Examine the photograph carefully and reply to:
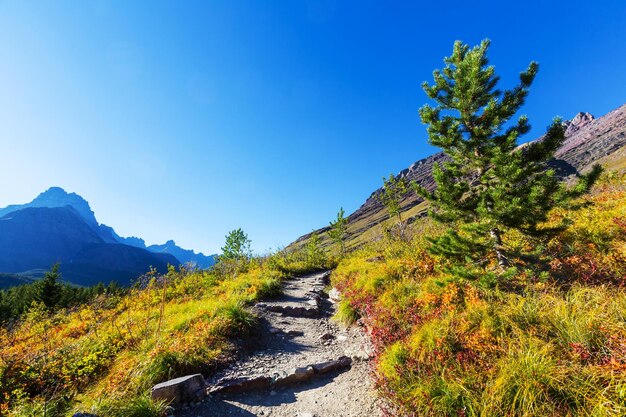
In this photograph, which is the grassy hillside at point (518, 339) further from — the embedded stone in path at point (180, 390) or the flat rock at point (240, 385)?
the embedded stone in path at point (180, 390)

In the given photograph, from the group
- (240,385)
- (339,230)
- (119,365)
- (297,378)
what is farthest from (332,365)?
(339,230)

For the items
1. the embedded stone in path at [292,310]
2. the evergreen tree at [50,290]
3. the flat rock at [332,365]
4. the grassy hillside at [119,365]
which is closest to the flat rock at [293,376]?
the flat rock at [332,365]

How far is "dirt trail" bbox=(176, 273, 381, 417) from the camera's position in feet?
16.8

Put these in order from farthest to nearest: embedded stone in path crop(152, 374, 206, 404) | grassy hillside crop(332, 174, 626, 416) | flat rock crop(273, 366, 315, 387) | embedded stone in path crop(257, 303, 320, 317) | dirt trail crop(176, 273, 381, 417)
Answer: embedded stone in path crop(257, 303, 320, 317) < flat rock crop(273, 366, 315, 387) < dirt trail crop(176, 273, 381, 417) < embedded stone in path crop(152, 374, 206, 404) < grassy hillside crop(332, 174, 626, 416)

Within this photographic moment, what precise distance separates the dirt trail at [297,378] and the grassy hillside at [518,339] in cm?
64

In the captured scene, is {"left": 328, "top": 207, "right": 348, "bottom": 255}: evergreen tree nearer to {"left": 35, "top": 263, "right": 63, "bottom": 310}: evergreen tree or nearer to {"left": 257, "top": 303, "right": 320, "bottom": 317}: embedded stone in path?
{"left": 257, "top": 303, "right": 320, "bottom": 317}: embedded stone in path

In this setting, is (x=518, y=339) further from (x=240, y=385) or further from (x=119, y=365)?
(x=119, y=365)

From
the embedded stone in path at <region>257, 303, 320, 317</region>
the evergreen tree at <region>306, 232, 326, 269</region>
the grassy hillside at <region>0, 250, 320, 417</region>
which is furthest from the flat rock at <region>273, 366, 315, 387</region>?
the evergreen tree at <region>306, 232, 326, 269</region>

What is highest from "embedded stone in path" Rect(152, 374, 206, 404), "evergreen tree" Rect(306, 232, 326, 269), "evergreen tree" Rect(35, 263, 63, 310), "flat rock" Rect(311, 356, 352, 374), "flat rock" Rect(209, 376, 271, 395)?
"evergreen tree" Rect(35, 263, 63, 310)

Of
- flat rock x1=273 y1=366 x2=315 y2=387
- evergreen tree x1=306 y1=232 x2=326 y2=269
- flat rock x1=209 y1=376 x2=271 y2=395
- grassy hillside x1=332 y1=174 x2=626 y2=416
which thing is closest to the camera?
grassy hillside x1=332 y1=174 x2=626 y2=416

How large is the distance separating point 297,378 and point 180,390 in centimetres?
244

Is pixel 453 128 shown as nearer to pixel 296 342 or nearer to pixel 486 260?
pixel 486 260

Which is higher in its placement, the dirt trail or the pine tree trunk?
the pine tree trunk

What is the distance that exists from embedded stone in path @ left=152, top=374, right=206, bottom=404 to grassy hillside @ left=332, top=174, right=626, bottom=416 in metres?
3.62
